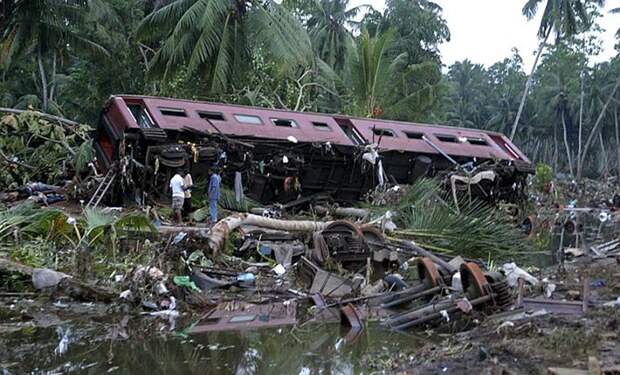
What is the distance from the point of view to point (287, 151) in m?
14.5

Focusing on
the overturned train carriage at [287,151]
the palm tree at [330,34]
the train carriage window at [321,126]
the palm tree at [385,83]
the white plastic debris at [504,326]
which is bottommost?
the white plastic debris at [504,326]

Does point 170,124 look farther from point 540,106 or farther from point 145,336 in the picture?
point 540,106

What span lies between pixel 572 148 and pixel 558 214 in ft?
130

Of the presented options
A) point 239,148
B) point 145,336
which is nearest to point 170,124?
point 239,148

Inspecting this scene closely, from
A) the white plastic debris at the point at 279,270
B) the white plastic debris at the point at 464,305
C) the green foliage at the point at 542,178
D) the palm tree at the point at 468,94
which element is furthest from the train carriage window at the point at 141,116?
the palm tree at the point at 468,94

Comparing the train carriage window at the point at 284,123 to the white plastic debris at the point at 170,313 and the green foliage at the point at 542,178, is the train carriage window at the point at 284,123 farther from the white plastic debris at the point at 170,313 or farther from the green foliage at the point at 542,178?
the green foliage at the point at 542,178

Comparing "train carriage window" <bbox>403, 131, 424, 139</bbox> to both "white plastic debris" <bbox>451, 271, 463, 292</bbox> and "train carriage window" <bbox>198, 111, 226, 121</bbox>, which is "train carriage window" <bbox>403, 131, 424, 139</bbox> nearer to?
"train carriage window" <bbox>198, 111, 226, 121</bbox>

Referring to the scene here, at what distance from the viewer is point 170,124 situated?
13.5 metres

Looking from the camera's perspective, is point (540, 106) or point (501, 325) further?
point (540, 106)

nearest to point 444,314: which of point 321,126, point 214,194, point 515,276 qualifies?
point 515,276

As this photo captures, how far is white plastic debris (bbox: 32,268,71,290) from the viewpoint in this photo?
7.98m

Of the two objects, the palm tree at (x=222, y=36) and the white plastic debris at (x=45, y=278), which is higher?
the palm tree at (x=222, y=36)

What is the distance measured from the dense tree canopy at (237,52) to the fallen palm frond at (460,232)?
6.68 meters

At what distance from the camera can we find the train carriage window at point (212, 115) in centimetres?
1460
